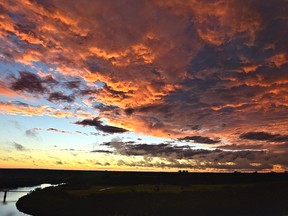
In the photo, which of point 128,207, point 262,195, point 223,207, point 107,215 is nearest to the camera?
point 107,215

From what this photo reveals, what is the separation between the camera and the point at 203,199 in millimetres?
70188

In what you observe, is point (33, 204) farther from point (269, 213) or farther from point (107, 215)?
point (269, 213)

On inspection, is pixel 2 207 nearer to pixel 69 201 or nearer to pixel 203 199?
pixel 69 201

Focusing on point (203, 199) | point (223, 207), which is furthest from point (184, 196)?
point (223, 207)

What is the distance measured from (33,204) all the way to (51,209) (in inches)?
350

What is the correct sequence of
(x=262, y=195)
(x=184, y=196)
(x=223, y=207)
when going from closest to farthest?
(x=223, y=207) → (x=184, y=196) → (x=262, y=195)

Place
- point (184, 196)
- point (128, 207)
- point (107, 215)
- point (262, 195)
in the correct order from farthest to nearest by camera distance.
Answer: point (262, 195) → point (184, 196) → point (128, 207) → point (107, 215)

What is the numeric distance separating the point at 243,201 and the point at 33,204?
48.0 meters

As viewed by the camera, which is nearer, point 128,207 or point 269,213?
point 128,207

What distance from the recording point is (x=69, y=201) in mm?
63500

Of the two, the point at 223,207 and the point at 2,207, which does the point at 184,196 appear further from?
the point at 2,207

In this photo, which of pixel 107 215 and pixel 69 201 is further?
pixel 69 201

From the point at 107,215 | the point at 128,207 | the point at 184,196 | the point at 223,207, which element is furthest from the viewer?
the point at 184,196

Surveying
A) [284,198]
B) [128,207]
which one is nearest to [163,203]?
[128,207]
